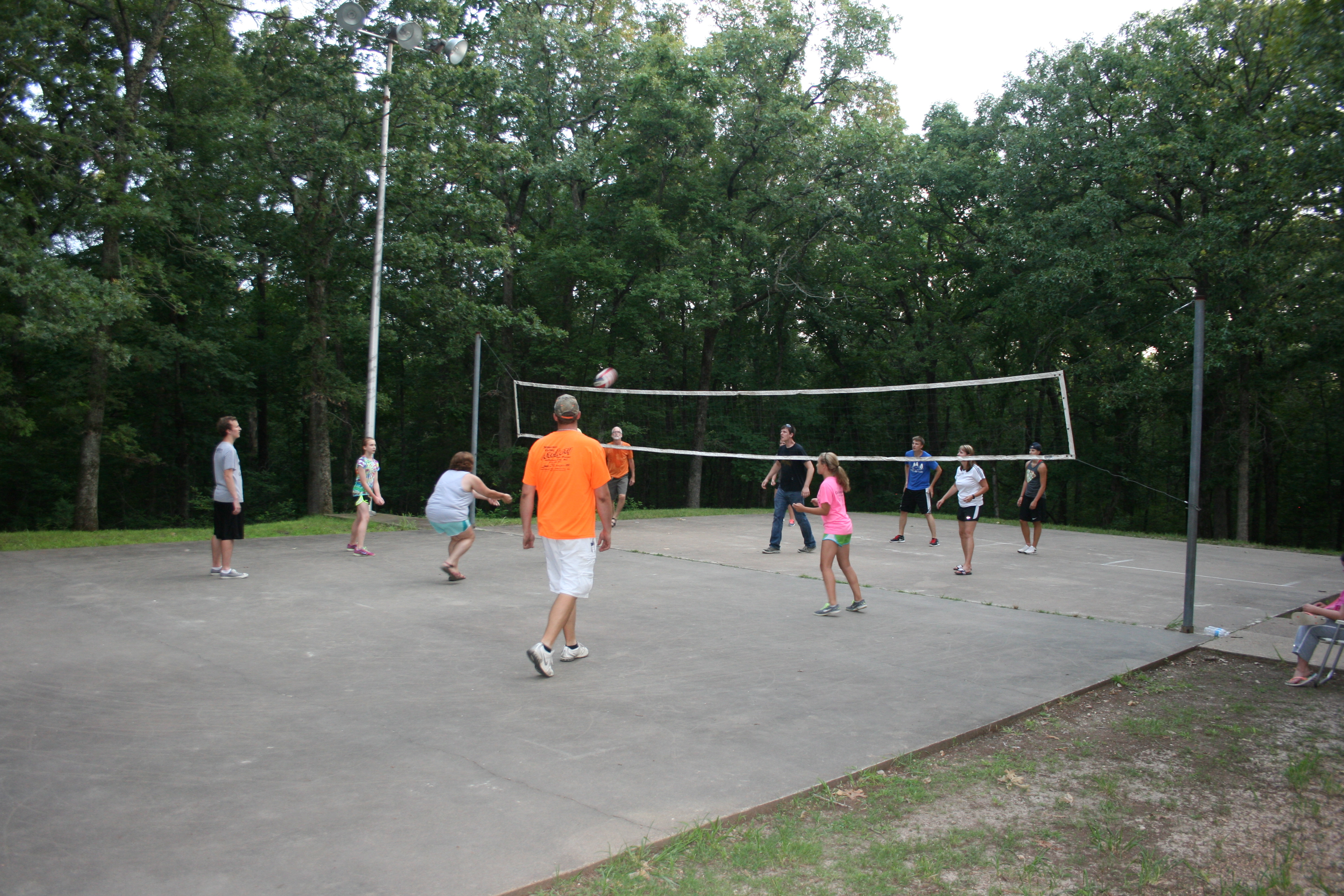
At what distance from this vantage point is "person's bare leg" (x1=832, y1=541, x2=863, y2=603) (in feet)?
25.5

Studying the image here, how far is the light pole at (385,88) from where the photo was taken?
12.2 meters

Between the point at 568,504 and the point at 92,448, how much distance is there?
57.5ft

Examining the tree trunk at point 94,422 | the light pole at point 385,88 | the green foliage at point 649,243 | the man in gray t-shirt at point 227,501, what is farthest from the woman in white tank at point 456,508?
the tree trunk at point 94,422

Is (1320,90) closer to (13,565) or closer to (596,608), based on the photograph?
(596,608)

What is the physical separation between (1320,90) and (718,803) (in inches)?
665

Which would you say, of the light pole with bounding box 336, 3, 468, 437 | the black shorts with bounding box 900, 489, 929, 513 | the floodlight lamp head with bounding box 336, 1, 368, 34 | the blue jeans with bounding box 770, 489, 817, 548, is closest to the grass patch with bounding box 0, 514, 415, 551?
the light pole with bounding box 336, 3, 468, 437

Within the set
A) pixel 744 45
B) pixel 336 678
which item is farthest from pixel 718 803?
pixel 744 45

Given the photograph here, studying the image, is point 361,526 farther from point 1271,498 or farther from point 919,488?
point 1271,498

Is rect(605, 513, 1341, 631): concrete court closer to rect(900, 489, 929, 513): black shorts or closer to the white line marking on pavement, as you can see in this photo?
the white line marking on pavement

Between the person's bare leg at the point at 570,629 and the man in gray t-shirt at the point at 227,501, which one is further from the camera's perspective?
the man in gray t-shirt at the point at 227,501

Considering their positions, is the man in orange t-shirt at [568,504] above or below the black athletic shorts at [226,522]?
above

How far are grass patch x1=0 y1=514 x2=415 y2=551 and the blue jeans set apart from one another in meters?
6.74

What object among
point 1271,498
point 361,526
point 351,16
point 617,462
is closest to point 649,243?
point 617,462

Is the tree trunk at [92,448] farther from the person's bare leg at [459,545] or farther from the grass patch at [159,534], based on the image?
the person's bare leg at [459,545]
